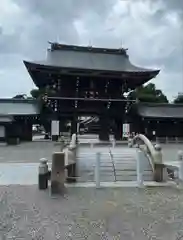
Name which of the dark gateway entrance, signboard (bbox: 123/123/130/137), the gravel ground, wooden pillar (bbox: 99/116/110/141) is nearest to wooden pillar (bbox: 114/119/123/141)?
the dark gateway entrance

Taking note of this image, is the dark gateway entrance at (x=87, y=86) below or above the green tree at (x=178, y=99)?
below

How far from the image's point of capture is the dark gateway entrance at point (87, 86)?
101 ft

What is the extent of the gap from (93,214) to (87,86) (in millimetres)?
26191

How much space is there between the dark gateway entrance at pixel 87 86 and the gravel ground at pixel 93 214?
22.2m

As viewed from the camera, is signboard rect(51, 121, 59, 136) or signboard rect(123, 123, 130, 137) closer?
signboard rect(51, 121, 59, 136)

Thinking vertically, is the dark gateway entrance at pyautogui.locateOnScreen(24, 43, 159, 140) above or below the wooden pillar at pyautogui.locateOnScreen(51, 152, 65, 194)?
above

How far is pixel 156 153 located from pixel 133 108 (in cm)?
2298

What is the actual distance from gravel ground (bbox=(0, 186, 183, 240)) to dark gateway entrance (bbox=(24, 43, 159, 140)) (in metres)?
22.2

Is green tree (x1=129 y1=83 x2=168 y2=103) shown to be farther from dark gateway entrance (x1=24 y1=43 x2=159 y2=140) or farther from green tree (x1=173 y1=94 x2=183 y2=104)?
dark gateway entrance (x1=24 y1=43 x2=159 y2=140)

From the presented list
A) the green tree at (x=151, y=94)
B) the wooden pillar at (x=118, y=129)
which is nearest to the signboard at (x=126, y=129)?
the wooden pillar at (x=118, y=129)

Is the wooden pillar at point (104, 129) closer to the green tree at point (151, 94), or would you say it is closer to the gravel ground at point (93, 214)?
the gravel ground at point (93, 214)

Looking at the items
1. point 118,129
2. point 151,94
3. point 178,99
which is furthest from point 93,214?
point 178,99

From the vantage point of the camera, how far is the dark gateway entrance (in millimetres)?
30891

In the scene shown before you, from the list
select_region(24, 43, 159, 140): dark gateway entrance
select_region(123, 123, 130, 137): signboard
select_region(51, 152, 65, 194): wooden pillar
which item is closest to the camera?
select_region(51, 152, 65, 194): wooden pillar
